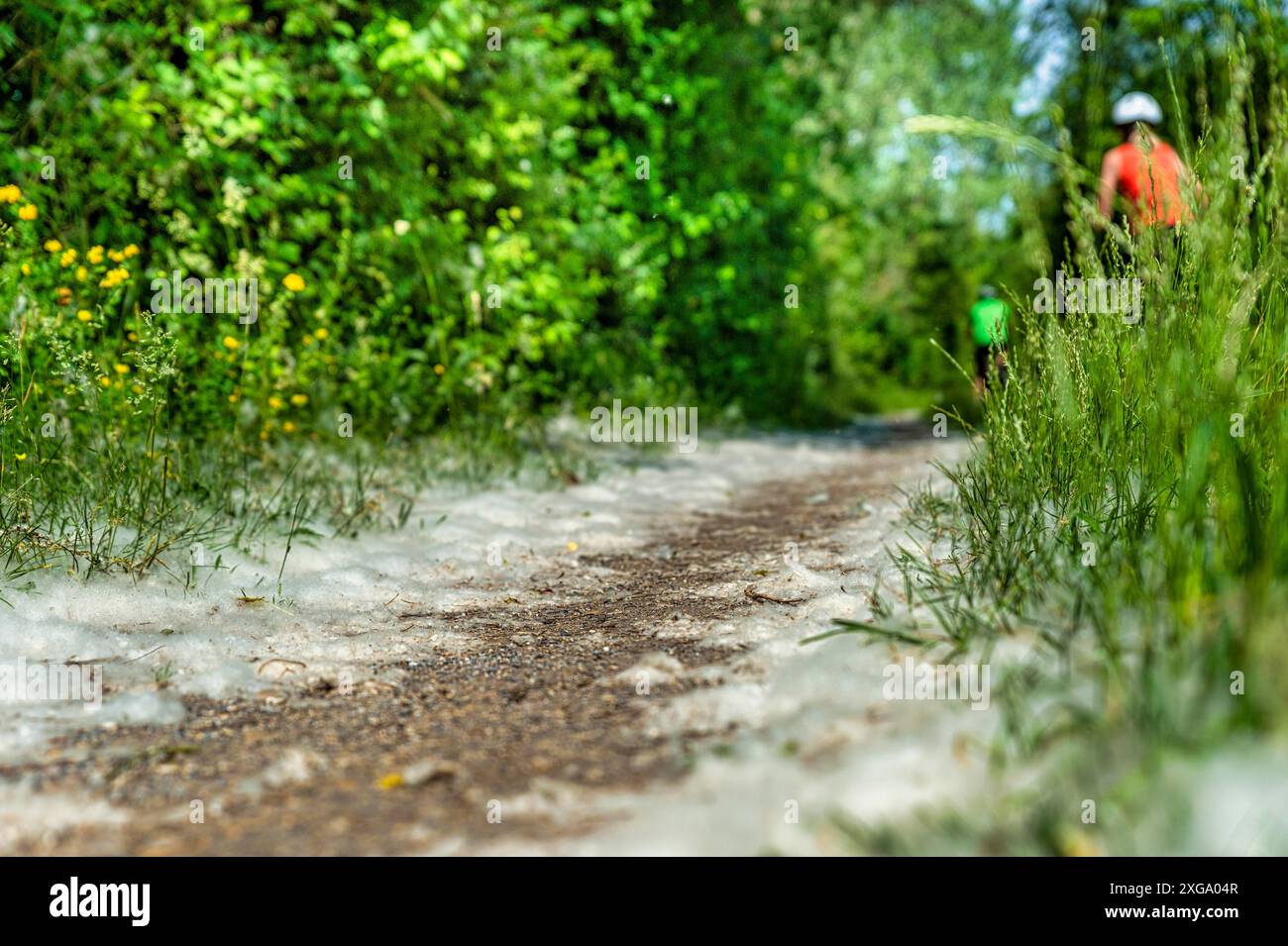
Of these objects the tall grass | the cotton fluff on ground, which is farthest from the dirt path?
the tall grass

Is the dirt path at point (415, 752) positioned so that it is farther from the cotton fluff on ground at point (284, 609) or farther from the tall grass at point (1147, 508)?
the tall grass at point (1147, 508)

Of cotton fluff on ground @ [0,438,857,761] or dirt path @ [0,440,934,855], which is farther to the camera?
cotton fluff on ground @ [0,438,857,761]

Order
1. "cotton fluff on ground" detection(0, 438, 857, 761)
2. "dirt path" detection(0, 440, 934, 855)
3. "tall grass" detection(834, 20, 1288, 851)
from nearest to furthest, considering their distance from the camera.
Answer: "tall grass" detection(834, 20, 1288, 851), "dirt path" detection(0, 440, 934, 855), "cotton fluff on ground" detection(0, 438, 857, 761)

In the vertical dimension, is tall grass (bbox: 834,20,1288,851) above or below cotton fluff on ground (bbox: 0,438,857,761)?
above

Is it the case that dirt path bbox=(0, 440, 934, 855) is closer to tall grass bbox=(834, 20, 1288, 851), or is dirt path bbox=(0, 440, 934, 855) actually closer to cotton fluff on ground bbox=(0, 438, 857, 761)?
cotton fluff on ground bbox=(0, 438, 857, 761)

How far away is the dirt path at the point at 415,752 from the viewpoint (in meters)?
1.61

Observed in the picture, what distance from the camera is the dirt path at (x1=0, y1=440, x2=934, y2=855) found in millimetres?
1613

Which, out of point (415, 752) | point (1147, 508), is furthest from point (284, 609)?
point (1147, 508)

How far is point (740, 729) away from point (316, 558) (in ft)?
6.38

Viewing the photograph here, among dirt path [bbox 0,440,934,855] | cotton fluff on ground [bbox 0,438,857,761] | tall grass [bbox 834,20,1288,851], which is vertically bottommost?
dirt path [bbox 0,440,934,855]

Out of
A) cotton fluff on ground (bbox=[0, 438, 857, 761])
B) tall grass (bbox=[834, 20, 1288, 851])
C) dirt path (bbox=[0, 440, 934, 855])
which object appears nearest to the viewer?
tall grass (bbox=[834, 20, 1288, 851])

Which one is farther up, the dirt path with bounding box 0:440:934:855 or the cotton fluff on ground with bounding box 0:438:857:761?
the cotton fluff on ground with bounding box 0:438:857:761
